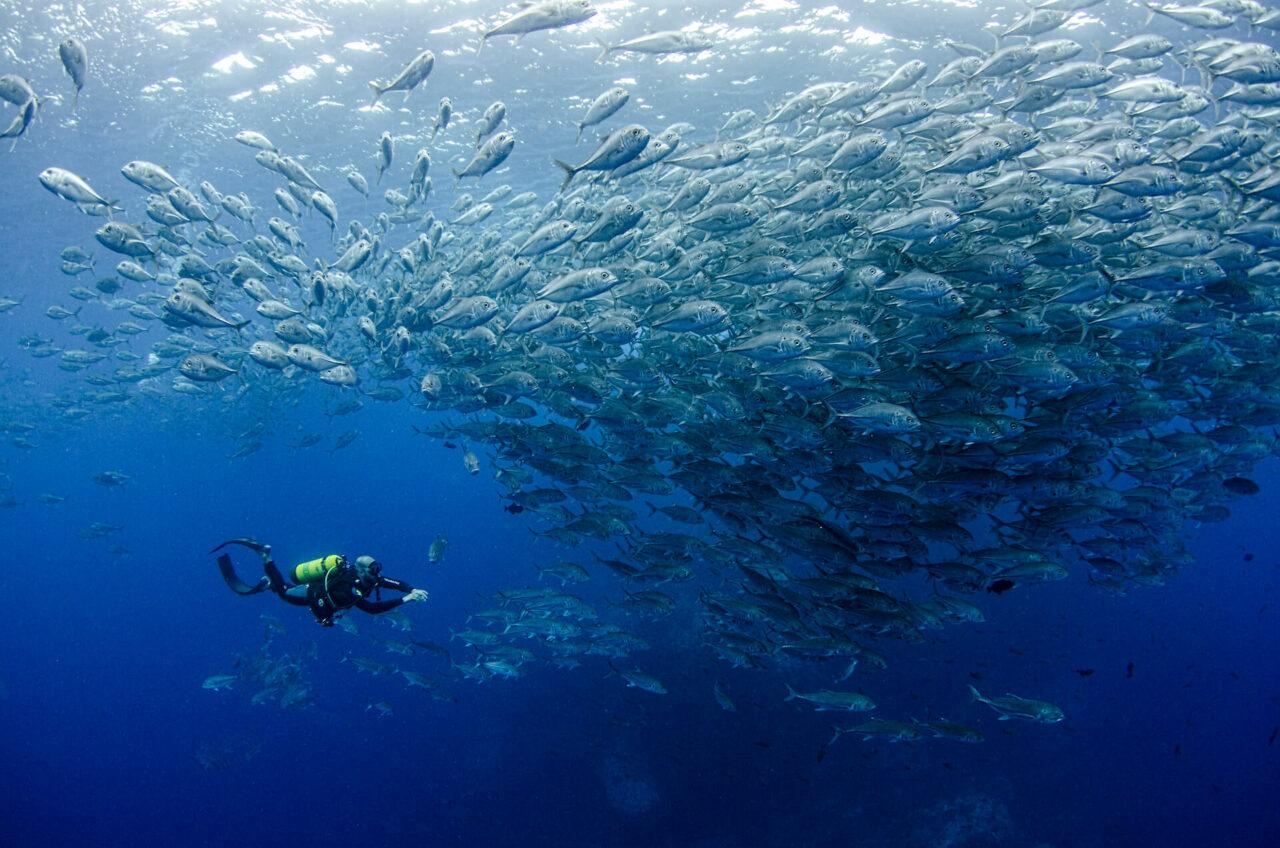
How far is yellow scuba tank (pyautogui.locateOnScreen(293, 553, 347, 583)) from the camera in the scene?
6363mm

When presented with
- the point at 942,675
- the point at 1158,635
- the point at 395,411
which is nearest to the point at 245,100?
the point at 942,675

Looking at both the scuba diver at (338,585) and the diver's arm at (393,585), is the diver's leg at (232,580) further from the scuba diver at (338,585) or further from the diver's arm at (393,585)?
the diver's arm at (393,585)

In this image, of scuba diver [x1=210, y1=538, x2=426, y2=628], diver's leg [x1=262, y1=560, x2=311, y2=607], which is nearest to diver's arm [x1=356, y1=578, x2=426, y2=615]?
scuba diver [x1=210, y1=538, x2=426, y2=628]

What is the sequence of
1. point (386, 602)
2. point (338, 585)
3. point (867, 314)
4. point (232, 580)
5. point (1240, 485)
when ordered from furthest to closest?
point (1240, 485)
point (232, 580)
point (867, 314)
point (338, 585)
point (386, 602)

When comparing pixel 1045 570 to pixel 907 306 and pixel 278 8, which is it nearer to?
pixel 907 306

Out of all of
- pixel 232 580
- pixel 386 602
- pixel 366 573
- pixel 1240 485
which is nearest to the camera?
pixel 386 602

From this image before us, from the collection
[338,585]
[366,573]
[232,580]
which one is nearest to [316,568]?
[338,585]

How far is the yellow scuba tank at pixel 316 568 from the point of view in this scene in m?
6.36

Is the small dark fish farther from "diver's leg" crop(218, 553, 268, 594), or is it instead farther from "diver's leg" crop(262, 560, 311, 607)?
"diver's leg" crop(218, 553, 268, 594)

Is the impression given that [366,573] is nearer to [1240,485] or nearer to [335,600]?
[335,600]

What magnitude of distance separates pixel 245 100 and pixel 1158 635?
3355 centimetres

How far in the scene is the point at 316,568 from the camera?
6383 millimetres

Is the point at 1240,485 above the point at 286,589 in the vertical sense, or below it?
below

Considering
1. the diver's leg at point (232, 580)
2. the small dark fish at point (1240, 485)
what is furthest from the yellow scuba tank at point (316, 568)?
the small dark fish at point (1240, 485)
